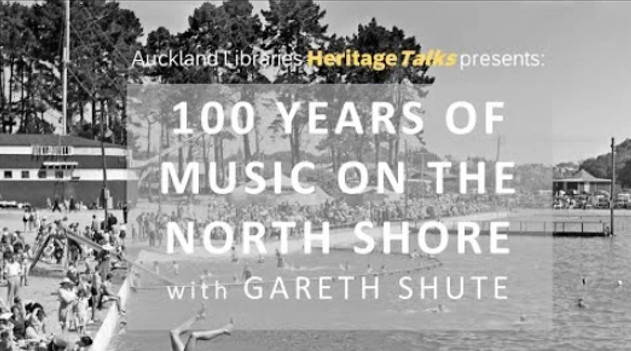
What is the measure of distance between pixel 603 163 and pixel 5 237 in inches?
6864

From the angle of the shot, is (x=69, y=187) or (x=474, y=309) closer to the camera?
(x=474, y=309)

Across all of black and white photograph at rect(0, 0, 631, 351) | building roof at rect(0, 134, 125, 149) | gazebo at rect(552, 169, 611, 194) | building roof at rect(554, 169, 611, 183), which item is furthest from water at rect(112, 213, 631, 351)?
gazebo at rect(552, 169, 611, 194)

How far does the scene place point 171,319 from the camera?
30.1 m

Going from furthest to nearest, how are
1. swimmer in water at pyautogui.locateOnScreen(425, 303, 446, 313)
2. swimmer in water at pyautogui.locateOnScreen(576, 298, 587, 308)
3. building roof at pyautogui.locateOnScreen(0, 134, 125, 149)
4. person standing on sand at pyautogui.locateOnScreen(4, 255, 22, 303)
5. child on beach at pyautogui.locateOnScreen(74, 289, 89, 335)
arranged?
building roof at pyautogui.locateOnScreen(0, 134, 125, 149) → swimmer in water at pyautogui.locateOnScreen(576, 298, 587, 308) → swimmer in water at pyautogui.locateOnScreen(425, 303, 446, 313) → person standing on sand at pyautogui.locateOnScreen(4, 255, 22, 303) → child on beach at pyautogui.locateOnScreen(74, 289, 89, 335)

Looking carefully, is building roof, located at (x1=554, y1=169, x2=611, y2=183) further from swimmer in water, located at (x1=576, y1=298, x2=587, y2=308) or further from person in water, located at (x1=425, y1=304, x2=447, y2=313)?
person in water, located at (x1=425, y1=304, x2=447, y2=313)

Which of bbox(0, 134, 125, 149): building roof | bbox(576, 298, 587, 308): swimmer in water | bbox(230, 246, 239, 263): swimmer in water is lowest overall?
bbox(576, 298, 587, 308): swimmer in water

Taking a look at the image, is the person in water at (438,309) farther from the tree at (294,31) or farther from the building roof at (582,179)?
the building roof at (582,179)

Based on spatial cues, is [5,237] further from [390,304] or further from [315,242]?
[315,242]

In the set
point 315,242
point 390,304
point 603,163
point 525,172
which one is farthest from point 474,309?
point 603,163

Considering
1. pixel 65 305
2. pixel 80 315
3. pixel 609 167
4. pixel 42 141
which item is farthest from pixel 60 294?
pixel 609 167

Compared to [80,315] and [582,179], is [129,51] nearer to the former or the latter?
[80,315]

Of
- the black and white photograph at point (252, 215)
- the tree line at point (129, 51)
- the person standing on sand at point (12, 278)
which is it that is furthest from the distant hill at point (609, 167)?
the person standing on sand at point (12, 278)

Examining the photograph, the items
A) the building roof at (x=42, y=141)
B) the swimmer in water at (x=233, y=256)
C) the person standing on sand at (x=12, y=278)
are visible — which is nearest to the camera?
the person standing on sand at (x=12, y=278)

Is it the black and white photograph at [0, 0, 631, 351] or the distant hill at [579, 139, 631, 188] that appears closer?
the black and white photograph at [0, 0, 631, 351]
